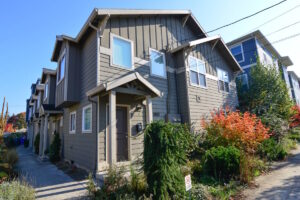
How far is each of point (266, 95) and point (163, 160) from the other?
47.5ft

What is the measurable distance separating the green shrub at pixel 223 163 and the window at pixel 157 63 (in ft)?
15.7

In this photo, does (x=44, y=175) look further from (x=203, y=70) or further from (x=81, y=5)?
(x=203, y=70)

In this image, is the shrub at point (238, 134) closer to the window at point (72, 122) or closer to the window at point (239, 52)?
the window at point (72, 122)

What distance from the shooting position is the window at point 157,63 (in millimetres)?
8461

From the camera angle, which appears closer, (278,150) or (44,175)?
(44,175)

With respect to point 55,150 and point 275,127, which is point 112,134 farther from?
point 275,127

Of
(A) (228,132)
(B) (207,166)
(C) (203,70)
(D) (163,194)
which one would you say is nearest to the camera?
(D) (163,194)

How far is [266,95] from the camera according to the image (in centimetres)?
1418

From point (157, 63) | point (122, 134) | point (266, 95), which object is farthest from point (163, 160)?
point (266, 95)

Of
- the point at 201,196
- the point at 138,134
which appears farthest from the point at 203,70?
the point at 201,196

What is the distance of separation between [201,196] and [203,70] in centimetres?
847

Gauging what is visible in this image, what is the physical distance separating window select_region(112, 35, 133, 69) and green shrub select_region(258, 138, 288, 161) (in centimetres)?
682

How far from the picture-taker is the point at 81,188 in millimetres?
4883

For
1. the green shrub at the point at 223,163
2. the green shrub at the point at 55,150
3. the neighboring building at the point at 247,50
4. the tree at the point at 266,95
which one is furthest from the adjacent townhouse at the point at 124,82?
the neighboring building at the point at 247,50
